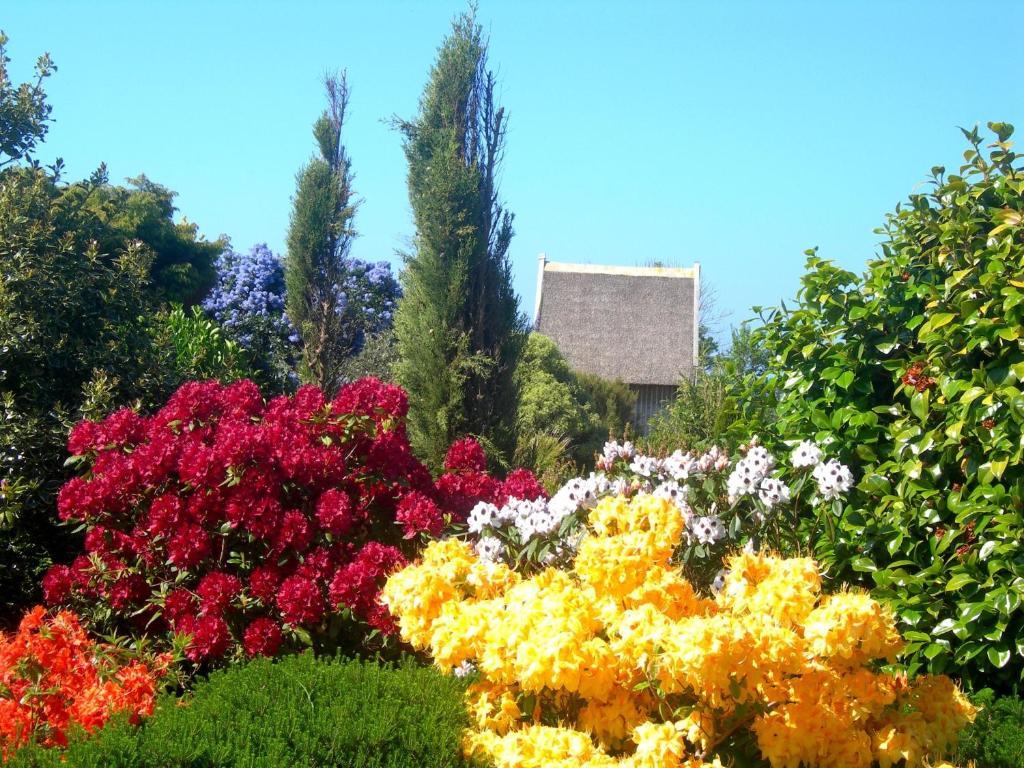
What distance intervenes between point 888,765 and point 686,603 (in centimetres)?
79

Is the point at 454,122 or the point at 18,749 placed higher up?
the point at 454,122

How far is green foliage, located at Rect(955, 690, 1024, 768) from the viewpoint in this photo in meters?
3.00

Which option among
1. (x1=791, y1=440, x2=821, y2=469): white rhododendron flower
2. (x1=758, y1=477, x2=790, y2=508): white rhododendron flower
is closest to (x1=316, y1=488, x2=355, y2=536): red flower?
(x1=758, y1=477, x2=790, y2=508): white rhododendron flower

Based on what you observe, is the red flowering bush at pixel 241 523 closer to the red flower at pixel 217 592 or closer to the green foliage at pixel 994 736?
the red flower at pixel 217 592

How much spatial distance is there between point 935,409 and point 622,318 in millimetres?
19894

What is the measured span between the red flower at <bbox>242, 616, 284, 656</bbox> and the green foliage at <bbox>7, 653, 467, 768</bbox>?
0.71 metres

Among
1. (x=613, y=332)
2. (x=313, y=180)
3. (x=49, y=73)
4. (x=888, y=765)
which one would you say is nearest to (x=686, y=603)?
(x=888, y=765)

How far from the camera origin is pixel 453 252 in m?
8.89

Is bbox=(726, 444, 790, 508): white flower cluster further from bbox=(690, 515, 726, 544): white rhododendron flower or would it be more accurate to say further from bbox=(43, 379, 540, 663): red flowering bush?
bbox=(43, 379, 540, 663): red flowering bush

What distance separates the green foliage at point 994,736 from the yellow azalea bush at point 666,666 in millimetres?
190

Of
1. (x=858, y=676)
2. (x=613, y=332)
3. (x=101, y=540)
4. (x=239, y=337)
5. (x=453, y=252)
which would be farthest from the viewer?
(x=613, y=332)

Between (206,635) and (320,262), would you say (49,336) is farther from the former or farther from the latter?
(320,262)

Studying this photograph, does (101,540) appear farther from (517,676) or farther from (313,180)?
(313,180)

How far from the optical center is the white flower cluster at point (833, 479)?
3.88 m
